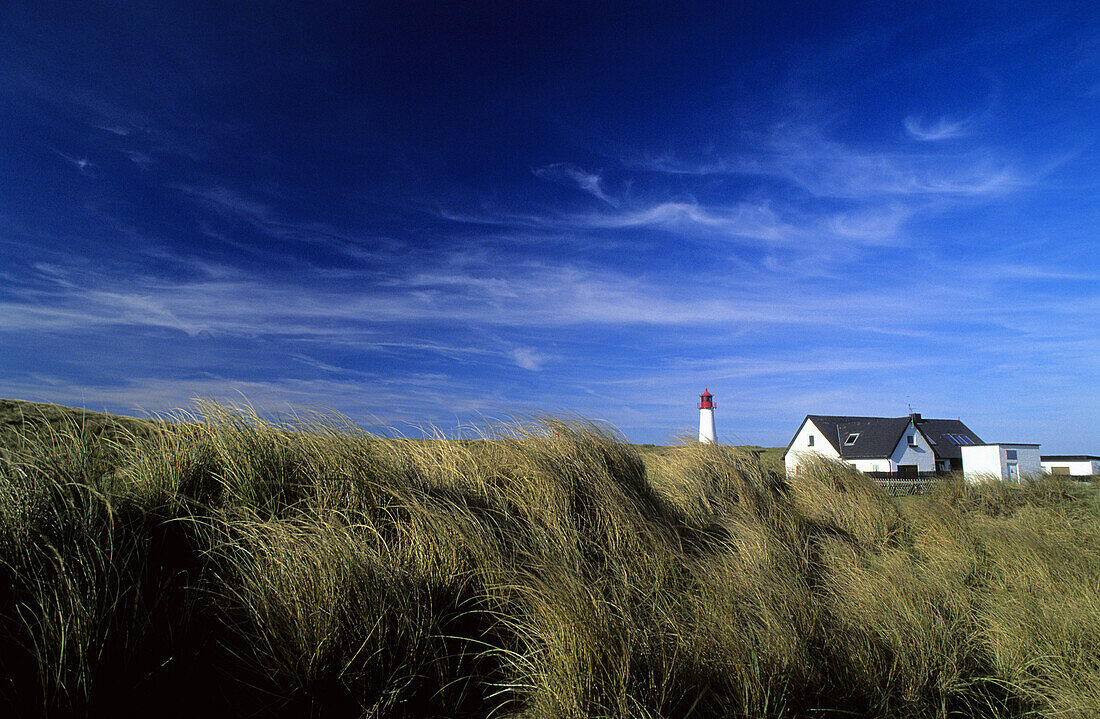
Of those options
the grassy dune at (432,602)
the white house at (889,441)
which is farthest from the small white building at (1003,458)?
the grassy dune at (432,602)

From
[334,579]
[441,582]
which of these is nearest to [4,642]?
[334,579]

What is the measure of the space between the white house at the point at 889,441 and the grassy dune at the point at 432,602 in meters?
26.9

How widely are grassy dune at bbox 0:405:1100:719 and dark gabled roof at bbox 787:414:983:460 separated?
29.2 meters

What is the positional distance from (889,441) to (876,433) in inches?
51.0

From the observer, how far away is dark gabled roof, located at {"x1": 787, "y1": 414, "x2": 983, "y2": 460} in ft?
101

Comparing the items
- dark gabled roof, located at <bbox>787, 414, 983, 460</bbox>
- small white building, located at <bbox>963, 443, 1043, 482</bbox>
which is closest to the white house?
dark gabled roof, located at <bbox>787, 414, 983, 460</bbox>

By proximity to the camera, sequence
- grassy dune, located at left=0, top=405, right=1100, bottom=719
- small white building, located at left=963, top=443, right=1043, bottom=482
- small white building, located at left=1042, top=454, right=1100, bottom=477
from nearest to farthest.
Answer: grassy dune, located at left=0, top=405, right=1100, bottom=719 → small white building, located at left=963, top=443, right=1043, bottom=482 → small white building, located at left=1042, top=454, right=1100, bottom=477

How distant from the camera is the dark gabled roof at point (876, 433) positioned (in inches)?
1208

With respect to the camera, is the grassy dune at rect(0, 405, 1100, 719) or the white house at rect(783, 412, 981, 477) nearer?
the grassy dune at rect(0, 405, 1100, 719)

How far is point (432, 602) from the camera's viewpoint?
9.91 ft

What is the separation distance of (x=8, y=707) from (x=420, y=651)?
5.08 ft

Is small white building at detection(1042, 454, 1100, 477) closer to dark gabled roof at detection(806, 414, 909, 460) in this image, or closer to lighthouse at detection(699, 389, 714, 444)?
dark gabled roof at detection(806, 414, 909, 460)

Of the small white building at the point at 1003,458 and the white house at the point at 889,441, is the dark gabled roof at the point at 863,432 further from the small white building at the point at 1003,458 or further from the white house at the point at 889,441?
the small white building at the point at 1003,458

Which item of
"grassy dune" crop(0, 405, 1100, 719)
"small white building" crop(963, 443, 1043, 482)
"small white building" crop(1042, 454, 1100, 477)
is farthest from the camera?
"small white building" crop(1042, 454, 1100, 477)
